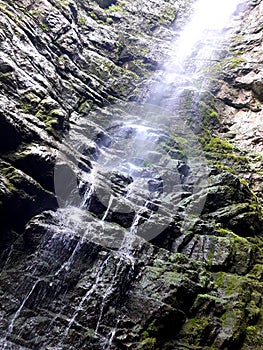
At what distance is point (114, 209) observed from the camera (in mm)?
13172

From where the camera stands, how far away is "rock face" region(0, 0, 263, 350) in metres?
9.55

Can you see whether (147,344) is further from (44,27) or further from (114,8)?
(114,8)

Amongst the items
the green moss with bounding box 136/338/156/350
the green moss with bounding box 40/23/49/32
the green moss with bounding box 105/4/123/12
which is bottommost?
the green moss with bounding box 136/338/156/350

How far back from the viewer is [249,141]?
22.4 meters

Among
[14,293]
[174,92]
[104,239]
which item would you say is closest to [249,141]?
[174,92]

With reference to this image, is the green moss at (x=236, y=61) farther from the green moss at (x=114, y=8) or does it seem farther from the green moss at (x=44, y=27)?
the green moss at (x=44, y=27)

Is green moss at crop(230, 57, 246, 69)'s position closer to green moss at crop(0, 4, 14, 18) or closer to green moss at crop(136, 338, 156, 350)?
green moss at crop(0, 4, 14, 18)

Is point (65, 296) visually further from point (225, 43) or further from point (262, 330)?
point (225, 43)

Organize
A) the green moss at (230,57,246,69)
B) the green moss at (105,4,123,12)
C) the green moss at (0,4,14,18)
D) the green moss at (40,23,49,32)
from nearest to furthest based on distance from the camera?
the green moss at (0,4,14,18), the green moss at (40,23,49,32), the green moss at (230,57,246,69), the green moss at (105,4,123,12)

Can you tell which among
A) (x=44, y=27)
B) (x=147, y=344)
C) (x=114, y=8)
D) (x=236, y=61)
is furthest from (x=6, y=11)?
(x=236, y=61)

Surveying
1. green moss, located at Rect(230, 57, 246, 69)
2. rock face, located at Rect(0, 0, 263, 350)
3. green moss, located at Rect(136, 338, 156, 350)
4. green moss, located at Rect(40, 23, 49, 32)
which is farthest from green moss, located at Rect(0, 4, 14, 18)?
green moss, located at Rect(230, 57, 246, 69)

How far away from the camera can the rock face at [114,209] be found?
9.55m

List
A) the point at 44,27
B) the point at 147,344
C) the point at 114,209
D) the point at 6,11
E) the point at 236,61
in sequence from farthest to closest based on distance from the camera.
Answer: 1. the point at 236,61
2. the point at 44,27
3. the point at 6,11
4. the point at 114,209
5. the point at 147,344

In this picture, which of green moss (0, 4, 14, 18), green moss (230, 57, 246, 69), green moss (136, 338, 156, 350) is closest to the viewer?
green moss (136, 338, 156, 350)
